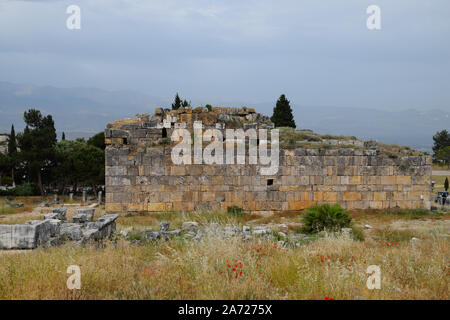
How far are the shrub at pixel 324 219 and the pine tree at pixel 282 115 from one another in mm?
23750

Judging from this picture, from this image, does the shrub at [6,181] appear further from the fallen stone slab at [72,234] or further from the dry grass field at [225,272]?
the dry grass field at [225,272]

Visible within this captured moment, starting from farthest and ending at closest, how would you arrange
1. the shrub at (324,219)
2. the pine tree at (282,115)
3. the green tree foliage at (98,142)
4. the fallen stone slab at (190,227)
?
the pine tree at (282,115)
the green tree foliage at (98,142)
the shrub at (324,219)
the fallen stone slab at (190,227)

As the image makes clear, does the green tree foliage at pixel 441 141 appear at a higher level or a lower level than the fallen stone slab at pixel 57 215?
higher

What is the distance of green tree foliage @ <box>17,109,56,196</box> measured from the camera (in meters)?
25.8

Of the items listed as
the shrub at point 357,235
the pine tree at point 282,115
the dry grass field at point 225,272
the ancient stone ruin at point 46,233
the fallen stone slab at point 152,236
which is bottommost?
the shrub at point 357,235

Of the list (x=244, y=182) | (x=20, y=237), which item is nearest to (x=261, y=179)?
(x=244, y=182)

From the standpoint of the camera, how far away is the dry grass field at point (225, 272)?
4.50 m

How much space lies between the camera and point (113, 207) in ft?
42.0

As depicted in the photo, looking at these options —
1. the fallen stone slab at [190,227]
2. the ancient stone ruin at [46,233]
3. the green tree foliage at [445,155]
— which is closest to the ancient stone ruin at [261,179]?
the fallen stone slab at [190,227]

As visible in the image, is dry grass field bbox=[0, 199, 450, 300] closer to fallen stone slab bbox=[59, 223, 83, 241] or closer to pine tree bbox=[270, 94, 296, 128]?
fallen stone slab bbox=[59, 223, 83, 241]

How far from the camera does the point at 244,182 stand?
1291cm

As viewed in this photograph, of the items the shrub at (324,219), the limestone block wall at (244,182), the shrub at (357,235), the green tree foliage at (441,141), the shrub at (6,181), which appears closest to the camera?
the shrub at (357,235)

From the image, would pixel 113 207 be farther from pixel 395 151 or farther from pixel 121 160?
pixel 395 151
